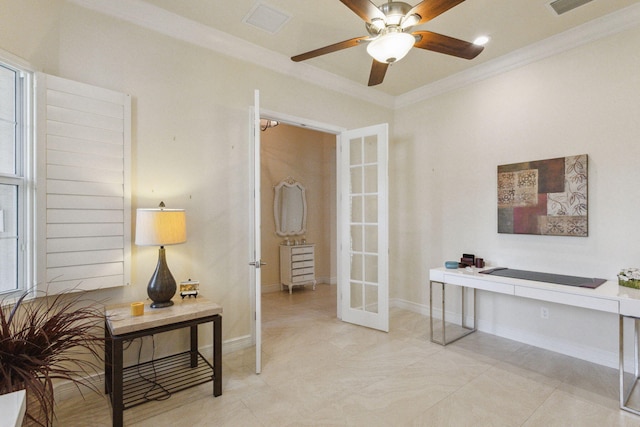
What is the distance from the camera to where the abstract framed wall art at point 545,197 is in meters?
2.88

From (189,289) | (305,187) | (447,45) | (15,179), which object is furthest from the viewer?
(305,187)

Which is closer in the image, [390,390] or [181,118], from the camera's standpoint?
[390,390]

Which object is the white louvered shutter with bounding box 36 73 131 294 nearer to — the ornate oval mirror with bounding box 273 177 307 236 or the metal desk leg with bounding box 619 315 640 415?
the ornate oval mirror with bounding box 273 177 307 236

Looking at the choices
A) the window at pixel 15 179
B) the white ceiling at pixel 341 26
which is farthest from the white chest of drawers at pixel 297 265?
the window at pixel 15 179

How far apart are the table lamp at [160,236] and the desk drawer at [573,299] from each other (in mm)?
2831

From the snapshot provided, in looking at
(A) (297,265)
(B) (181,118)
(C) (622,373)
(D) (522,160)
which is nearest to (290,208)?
(A) (297,265)

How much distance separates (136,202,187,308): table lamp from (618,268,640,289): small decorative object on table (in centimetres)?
344

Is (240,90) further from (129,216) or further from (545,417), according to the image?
(545,417)

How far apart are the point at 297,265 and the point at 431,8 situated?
170 inches

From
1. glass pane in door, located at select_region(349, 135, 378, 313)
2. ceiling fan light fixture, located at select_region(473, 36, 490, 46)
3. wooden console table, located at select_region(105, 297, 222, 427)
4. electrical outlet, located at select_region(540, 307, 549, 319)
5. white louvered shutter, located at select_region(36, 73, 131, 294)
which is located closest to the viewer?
wooden console table, located at select_region(105, 297, 222, 427)

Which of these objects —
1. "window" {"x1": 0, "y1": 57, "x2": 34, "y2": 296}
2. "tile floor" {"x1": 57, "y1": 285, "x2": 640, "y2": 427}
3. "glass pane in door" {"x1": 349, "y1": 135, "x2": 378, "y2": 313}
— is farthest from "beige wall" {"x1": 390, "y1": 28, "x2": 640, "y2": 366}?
"window" {"x1": 0, "y1": 57, "x2": 34, "y2": 296}

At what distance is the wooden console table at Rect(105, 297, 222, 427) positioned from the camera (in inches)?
78.0

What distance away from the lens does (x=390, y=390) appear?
94.4 inches

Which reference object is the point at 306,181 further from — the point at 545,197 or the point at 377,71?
the point at 545,197
